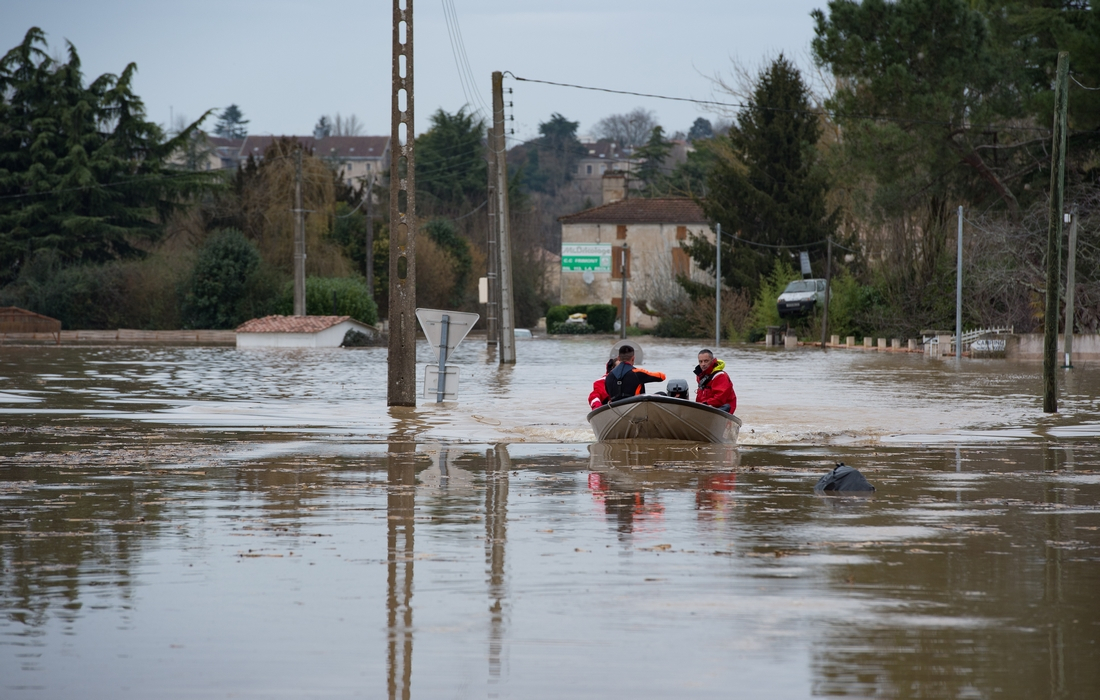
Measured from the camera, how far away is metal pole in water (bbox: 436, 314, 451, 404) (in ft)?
77.9

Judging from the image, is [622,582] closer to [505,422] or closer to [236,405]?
[505,422]

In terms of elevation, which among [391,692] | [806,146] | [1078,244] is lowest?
[391,692]

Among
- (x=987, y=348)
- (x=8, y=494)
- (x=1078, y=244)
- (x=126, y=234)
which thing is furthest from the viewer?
(x=126, y=234)

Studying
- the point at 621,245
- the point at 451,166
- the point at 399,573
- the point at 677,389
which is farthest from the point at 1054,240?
the point at 451,166

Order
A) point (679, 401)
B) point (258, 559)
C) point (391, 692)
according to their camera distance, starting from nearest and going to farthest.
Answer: point (391, 692), point (258, 559), point (679, 401)

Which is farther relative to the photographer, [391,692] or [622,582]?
[622,582]

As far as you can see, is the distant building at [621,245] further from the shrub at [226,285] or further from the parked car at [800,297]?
the shrub at [226,285]

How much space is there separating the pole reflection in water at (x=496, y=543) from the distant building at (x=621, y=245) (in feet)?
257

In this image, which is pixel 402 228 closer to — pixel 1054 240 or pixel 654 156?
pixel 1054 240

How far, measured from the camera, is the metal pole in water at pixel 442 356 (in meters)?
23.7

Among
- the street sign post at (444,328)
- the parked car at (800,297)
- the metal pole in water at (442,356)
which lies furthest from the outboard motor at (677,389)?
the parked car at (800,297)

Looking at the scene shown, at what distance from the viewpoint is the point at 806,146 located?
63656 mm

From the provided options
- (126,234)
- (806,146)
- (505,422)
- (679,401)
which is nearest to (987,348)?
(806,146)

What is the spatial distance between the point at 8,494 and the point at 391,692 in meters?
7.24
